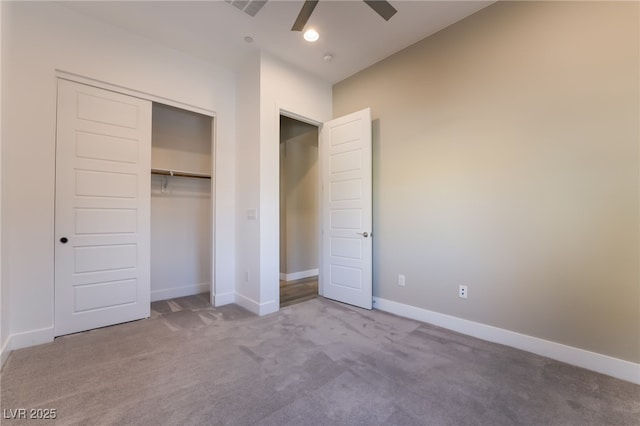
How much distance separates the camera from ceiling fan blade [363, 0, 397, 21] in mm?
2299

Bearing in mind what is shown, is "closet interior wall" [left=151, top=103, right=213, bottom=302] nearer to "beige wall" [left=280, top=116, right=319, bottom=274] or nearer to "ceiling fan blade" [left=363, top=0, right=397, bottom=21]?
"beige wall" [left=280, top=116, right=319, bottom=274]

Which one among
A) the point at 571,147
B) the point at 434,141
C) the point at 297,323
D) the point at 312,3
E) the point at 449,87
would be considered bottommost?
the point at 297,323

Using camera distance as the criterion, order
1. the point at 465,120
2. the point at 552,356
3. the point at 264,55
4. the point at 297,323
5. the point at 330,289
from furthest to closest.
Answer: the point at 330,289, the point at 264,55, the point at 297,323, the point at 465,120, the point at 552,356

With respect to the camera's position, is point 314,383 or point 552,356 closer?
point 314,383

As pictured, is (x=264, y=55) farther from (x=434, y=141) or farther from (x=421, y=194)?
(x=421, y=194)

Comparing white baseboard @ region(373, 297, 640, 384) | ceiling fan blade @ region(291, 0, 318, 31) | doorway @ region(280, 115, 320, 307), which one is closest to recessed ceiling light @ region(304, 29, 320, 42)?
ceiling fan blade @ region(291, 0, 318, 31)

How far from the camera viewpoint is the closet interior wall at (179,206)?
12.4ft

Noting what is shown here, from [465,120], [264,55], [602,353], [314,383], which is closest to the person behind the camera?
[314,383]

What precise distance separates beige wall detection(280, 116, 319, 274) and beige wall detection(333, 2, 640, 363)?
7.30 ft

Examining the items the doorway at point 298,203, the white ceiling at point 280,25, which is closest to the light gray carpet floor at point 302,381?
the doorway at point 298,203

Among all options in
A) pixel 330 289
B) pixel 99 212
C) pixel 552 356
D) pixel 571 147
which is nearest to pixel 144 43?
pixel 99 212

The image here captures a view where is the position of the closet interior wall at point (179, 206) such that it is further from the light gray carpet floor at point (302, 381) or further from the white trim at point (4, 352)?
the white trim at point (4, 352)

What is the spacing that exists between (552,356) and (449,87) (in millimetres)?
2634

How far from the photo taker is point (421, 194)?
10.0 feet
